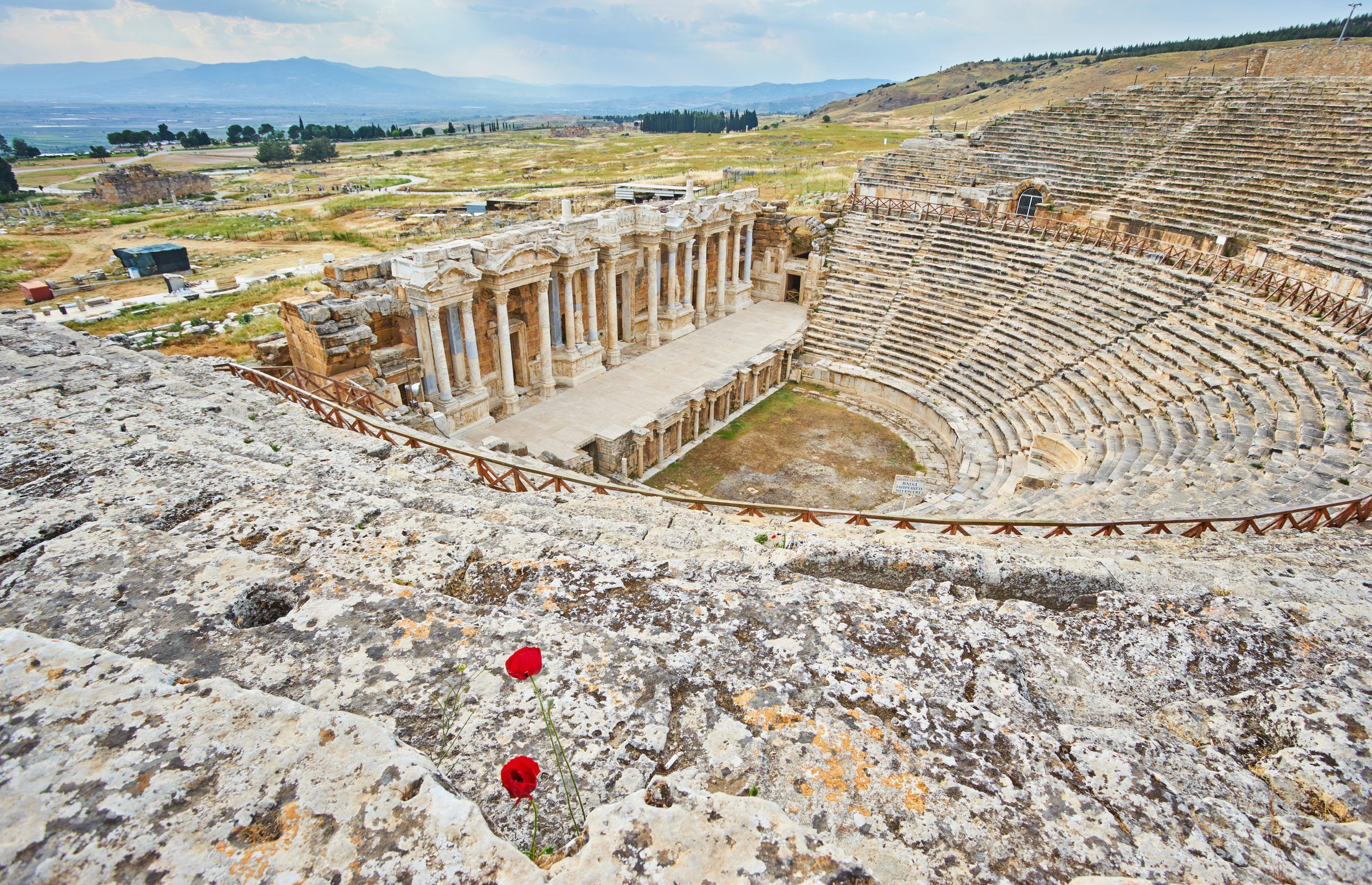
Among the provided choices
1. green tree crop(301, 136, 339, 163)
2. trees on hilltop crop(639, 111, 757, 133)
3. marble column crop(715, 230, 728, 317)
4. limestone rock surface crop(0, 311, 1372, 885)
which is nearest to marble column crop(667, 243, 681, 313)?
marble column crop(715, 230, 728, 317)

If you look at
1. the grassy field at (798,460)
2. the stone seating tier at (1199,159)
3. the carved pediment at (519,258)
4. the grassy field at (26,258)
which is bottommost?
the grassy field at (798,460)

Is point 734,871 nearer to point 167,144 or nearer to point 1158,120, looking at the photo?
point 1158,120

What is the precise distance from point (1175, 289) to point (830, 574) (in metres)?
21.0

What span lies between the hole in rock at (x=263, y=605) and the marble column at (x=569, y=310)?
19.0 meters

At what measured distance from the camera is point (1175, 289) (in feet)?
67.0

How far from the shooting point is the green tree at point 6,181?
63.2 m

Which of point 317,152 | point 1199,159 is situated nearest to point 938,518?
point 1199,159

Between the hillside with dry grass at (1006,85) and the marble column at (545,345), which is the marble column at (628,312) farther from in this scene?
the hillside with dry grass at (1006,85)

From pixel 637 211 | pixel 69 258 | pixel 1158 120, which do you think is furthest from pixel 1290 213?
pixel 69 258

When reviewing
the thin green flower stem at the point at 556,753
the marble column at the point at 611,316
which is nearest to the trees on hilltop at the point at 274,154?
the marble column at the point at 611,316

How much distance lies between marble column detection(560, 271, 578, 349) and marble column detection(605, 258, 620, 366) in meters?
1.28

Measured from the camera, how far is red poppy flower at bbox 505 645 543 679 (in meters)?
2.72

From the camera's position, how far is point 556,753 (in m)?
2.72

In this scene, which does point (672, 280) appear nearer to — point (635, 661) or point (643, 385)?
point (643, 385)
